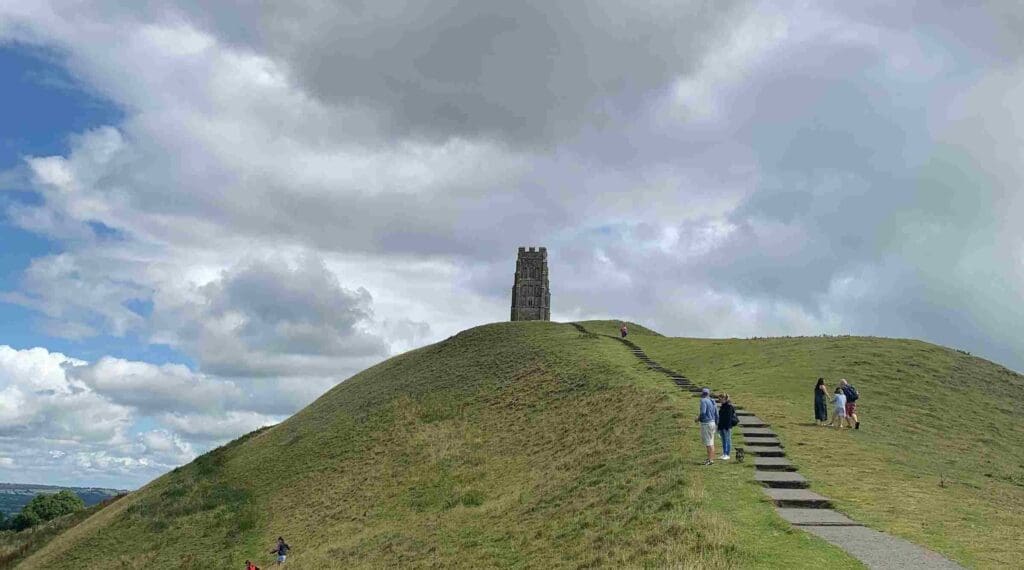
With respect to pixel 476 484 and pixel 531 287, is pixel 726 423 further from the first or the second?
pixel 531 287

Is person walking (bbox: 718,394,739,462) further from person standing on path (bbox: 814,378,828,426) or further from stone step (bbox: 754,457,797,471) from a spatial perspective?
person standing on path (bbox: 814,378,828,426)

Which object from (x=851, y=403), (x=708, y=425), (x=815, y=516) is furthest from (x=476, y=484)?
(x=815, y=516)

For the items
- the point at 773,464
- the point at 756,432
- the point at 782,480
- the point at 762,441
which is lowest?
the point at 782,480

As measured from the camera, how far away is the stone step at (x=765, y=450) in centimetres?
2545

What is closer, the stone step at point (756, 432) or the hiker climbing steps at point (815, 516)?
the hiker climbing steps at point (815, 516)

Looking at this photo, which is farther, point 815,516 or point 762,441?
point 762,441

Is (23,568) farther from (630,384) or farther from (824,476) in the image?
(824,476)

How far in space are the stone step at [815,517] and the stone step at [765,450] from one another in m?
6.73

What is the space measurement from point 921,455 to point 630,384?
18.5m

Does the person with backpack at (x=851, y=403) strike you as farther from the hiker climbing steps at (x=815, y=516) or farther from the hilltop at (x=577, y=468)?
the hiker climbing steps at (x=815, y=516)

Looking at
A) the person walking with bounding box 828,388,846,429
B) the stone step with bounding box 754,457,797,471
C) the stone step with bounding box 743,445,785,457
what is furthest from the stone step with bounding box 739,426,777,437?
the stone step with bounding box 754,457,797,471

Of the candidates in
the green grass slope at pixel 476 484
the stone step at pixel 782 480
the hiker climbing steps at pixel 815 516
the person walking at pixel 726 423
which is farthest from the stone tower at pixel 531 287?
the stone step at pixel 782 480

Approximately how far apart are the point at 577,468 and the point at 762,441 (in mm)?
7703

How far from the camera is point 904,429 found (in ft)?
106
